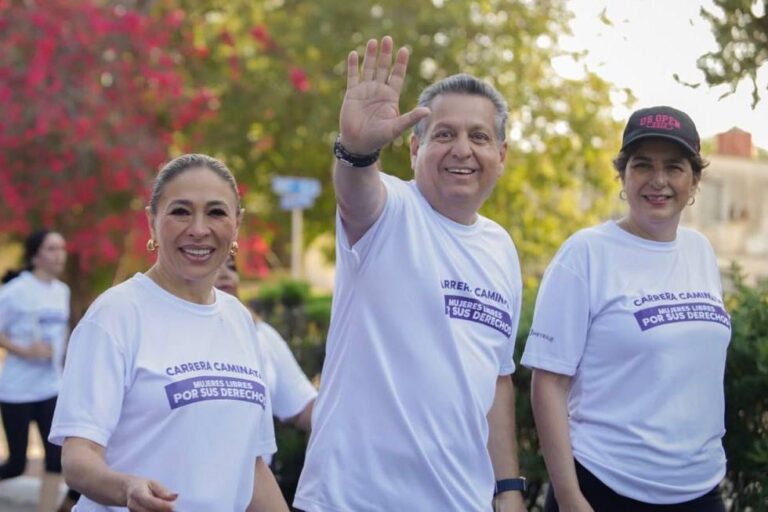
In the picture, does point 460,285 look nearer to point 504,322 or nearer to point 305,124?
point 504,322

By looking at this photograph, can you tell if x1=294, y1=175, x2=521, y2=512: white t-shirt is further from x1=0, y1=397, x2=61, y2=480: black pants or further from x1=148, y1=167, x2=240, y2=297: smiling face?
x1=0, y1=397, x2=61, y2=480: black pants

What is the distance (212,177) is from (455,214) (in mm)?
696

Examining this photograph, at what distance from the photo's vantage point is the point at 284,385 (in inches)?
209

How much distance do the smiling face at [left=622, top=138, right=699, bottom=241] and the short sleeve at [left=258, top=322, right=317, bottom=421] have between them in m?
1.80

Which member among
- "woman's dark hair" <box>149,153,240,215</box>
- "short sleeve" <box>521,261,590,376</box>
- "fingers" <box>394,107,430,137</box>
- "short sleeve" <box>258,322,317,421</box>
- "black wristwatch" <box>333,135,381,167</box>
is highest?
"fingers" <box>394,107,430,137</box>

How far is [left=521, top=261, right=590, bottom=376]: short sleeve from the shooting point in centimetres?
388

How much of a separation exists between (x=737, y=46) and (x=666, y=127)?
1.92ft

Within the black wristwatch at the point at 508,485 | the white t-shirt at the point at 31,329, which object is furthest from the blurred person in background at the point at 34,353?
the black wristwatch at the point at 508,485

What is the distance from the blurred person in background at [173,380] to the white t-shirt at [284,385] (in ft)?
5.78

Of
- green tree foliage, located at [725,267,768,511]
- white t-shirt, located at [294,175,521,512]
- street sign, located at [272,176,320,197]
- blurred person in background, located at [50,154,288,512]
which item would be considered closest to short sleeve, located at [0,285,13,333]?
green tree foliage, located at [725,267,768,511]

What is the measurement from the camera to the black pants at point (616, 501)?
3.87m

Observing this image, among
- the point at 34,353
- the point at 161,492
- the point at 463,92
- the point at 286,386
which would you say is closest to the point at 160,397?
the point at 161,492

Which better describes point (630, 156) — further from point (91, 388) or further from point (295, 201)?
point (295, 201)

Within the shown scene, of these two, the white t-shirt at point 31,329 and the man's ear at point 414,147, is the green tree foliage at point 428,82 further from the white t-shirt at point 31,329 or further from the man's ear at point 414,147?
the man's ear at point 414,147
